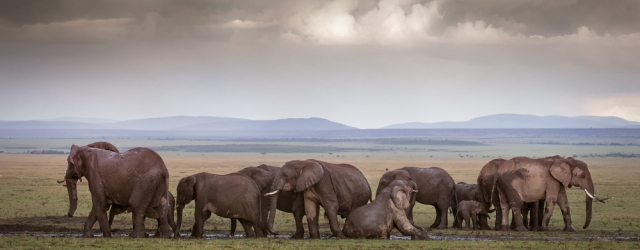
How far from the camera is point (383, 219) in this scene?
22.8 m

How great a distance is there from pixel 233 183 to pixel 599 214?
15391mm

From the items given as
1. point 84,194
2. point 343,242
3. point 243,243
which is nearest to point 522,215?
point 343,242

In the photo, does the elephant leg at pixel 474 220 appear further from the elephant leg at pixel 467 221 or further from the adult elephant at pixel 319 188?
the adult elephant at pixel 319 188

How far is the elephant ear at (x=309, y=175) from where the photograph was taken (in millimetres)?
23688

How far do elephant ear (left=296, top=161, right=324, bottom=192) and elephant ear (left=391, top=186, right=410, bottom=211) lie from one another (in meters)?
1.91

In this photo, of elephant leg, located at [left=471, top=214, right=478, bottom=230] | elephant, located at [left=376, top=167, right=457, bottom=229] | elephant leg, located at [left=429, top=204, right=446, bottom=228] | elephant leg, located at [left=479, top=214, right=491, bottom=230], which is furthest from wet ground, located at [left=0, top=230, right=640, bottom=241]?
elephant, located at [left=376, top=167, right=457, bottom=229]

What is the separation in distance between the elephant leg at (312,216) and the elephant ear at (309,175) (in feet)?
2.12

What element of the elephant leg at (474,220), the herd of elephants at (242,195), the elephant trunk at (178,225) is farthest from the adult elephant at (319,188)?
the elephant leg at (474,220)

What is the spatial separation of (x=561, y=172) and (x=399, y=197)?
7132mm

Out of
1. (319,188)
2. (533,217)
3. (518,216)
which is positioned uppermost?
(319,188)

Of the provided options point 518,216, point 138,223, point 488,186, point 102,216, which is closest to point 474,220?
point 518,216

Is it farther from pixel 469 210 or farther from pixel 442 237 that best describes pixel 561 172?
pixel 442 237

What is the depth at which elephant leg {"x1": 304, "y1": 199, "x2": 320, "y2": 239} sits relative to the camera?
23.8m

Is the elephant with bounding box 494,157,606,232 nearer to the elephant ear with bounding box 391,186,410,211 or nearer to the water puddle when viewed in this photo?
the water puddle
